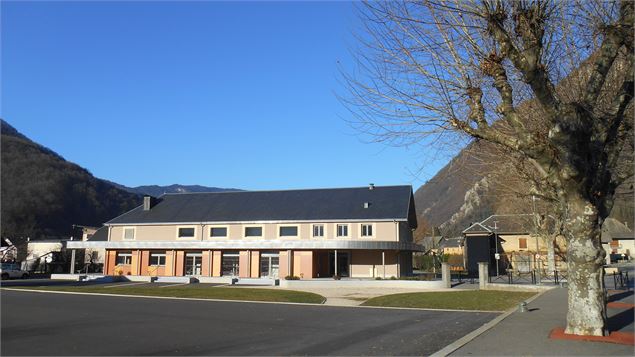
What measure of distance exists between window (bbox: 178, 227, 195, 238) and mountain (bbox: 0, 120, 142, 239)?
133 ft

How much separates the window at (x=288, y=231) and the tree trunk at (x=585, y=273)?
3598 centimetres

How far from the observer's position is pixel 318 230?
45.1 m

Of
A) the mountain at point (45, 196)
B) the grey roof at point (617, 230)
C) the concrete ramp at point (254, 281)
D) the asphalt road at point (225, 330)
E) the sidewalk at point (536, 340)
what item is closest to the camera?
the sidewalk at point (536, 340)

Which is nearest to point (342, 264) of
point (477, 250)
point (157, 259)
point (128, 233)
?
point (157, 259)

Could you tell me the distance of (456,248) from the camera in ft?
315

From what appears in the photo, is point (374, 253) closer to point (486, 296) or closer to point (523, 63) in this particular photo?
point (486, 296)

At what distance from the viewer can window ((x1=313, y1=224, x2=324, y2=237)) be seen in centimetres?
4494

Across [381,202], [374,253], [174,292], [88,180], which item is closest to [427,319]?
[174,292]

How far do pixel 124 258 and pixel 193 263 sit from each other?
8.17 m

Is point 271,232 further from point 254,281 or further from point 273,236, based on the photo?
point 254,281

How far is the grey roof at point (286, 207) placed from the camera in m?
45.1

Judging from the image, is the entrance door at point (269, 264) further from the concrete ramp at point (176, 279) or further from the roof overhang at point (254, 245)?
the concrete ramp at point (176, 279)

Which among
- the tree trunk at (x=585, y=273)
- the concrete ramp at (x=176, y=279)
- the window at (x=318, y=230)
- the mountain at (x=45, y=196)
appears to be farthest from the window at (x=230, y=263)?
the mountain at (x=45, y=196)

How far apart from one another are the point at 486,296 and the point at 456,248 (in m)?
74.6
